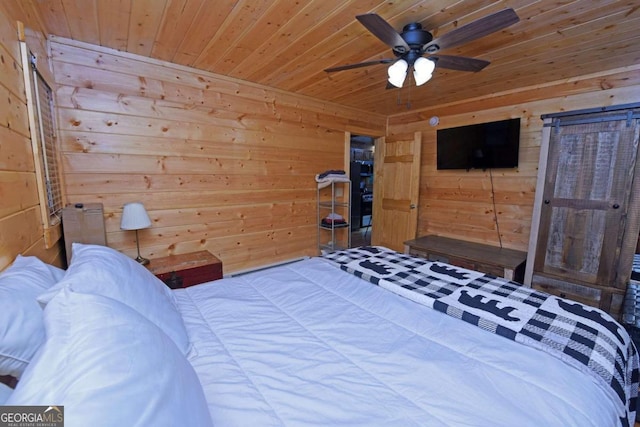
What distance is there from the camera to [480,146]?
330 cm

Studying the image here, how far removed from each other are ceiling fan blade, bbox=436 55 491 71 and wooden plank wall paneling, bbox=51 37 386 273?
1.86 metres

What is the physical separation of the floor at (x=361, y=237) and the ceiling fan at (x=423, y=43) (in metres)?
3.74

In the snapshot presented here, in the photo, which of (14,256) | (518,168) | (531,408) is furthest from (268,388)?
(518,168)

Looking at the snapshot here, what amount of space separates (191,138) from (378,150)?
2.82 m

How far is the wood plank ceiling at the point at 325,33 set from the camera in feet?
5.48

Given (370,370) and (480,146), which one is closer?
(370,370)

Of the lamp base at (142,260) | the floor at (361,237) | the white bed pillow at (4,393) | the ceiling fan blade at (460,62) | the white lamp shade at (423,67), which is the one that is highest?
the ceiling fan blade at (460,62)

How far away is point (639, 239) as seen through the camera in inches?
94.4

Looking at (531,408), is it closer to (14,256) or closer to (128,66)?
(14,256)

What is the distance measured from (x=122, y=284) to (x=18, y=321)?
0.35 meters

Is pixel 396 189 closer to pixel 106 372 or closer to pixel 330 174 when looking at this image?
pixel 330 174

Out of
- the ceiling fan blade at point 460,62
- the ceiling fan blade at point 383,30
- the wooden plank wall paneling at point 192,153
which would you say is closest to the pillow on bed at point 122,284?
the wooden plank wall paneling at point 192,153

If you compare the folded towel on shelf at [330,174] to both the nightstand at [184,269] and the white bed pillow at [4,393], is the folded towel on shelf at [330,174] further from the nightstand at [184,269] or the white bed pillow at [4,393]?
the white bed pillow at [4,393]

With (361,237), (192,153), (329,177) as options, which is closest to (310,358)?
(192,153)
